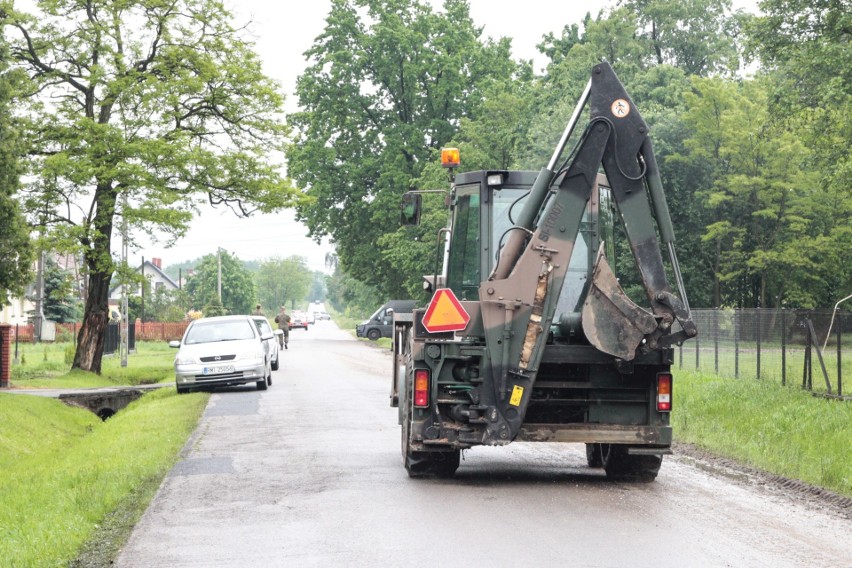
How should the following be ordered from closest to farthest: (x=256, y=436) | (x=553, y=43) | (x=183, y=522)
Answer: (x=183, y=522), (x=256, y=436), (x=553, y=43)

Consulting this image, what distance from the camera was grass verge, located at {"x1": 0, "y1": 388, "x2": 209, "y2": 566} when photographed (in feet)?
27.1

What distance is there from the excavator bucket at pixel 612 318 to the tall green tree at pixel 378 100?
4647 cm

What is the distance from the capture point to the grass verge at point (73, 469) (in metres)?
8.26

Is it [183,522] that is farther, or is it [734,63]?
[734,63]

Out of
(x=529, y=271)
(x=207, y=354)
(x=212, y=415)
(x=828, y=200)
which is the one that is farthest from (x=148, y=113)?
(x=828, y=200)

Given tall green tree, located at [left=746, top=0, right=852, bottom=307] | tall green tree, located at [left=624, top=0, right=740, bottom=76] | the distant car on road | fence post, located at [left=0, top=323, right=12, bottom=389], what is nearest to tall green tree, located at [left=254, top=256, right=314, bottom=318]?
the distant car on road

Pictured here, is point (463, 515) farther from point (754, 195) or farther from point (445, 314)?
point (754, 195)

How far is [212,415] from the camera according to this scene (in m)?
19.2

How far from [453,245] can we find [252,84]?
73.7 ft

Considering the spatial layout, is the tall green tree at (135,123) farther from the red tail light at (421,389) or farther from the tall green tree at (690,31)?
the tall green tree at (690,31)

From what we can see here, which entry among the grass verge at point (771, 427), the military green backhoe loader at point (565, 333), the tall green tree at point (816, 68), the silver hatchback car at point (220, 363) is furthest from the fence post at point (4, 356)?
the military green backhoe loader at point (565, 333)

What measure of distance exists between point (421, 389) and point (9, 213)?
1276cm

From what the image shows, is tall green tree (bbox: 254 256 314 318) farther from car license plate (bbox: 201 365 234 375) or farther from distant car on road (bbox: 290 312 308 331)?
car license plate (bbox: 201 365 234 375)

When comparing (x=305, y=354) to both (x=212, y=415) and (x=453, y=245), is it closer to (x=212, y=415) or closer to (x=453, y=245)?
(x=212, y=415)
